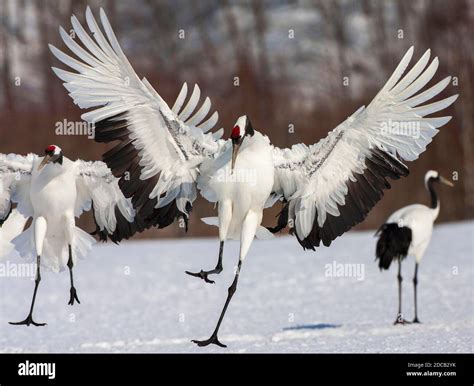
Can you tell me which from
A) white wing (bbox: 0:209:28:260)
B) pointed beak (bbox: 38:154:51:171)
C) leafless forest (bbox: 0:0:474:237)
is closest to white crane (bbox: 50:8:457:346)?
pointed beak (bbox: 38:154:51:171)

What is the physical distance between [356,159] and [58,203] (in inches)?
68.0

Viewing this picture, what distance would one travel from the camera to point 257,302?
12.8m

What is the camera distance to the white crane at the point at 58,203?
20.6 feet

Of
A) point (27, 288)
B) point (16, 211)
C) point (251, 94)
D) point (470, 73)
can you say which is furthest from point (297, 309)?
point (251, 94)

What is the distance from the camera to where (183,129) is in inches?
228

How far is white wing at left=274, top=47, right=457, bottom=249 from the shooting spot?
556 cm

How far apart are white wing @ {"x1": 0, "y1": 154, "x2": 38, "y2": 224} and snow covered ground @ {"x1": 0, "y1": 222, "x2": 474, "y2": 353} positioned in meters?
2.76

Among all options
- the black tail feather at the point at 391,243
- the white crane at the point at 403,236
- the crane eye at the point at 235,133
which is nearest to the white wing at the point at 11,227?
the crane eye at the point at 235,133

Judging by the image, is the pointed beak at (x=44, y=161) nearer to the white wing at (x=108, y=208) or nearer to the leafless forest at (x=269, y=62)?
the white wing at (x=108, y=208)

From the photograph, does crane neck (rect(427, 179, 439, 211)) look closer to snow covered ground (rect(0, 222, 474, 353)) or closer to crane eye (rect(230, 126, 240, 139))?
snow covered ground (rect(0, 222, 474, 353))

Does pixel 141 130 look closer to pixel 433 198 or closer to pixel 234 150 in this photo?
pixel 234 150

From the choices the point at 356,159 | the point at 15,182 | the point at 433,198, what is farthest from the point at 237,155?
the point at 433,198

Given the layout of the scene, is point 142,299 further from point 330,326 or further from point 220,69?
point 220,69
